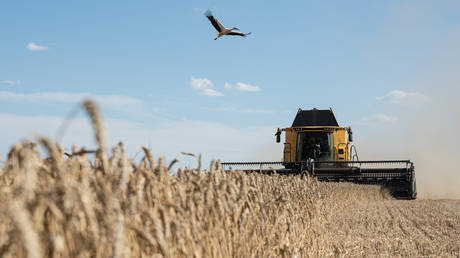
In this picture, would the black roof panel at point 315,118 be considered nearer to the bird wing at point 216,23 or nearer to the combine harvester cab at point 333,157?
the combine harvester cab at point 333,157

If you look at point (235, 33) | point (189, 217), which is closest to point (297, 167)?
point (235, 33)

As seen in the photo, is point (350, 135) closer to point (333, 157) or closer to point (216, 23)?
point (333, 157)

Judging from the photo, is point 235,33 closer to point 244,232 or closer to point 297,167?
point 297,167

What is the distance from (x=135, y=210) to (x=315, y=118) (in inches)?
679

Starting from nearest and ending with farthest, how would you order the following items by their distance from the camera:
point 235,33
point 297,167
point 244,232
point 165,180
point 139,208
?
point 139,208 → point 165,180 → point 244,232 → point 235,33 → point 297,167

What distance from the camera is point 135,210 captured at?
1968mm

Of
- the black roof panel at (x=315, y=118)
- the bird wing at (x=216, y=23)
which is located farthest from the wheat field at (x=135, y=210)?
the black roof panel at (x=315, y=118)

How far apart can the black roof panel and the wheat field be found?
11486 millimetres

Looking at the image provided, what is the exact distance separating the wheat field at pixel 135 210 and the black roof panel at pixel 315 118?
452 inches

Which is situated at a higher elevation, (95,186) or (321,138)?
(321,138)

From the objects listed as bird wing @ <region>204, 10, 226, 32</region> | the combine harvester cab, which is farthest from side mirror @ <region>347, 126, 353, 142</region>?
bird wing @ <region>204, 10, 226, 32</region>

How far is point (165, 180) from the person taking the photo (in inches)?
103

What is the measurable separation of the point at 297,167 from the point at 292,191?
11.9 m

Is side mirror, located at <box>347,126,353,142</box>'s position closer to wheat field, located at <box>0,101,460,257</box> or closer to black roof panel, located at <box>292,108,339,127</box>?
black roof panel, located at <box>292,108,339,127</box>
